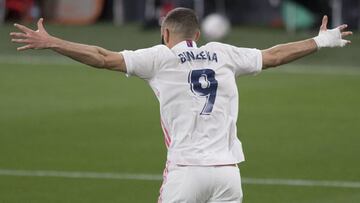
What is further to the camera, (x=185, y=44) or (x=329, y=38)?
(x=329, y=38)

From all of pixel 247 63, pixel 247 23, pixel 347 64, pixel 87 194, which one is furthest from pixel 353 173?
pixel 247 23

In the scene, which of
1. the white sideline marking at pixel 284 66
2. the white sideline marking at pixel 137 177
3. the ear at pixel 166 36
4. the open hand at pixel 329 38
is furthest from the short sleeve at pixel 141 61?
the white sideline marking at pixel 284 66

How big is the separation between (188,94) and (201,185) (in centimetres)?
62

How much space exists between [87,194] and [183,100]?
394 centimetres

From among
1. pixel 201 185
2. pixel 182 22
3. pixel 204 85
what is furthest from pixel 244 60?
pixel 201 185

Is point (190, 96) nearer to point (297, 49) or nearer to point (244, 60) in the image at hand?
point (244, 60)

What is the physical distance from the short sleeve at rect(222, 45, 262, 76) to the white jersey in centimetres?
14

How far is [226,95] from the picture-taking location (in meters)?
7.86

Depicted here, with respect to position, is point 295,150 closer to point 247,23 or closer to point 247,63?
point 247,63

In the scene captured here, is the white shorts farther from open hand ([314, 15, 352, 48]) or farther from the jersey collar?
open hand ([314, 15, 352, 48])

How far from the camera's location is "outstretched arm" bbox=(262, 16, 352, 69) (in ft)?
26.9

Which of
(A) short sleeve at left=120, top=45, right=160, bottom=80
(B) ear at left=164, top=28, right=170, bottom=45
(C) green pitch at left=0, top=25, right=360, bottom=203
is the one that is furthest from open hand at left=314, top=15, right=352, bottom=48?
(C) green pitch at left=0, top=25, right=360, bottom=203

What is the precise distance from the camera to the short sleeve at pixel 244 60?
26.1ft

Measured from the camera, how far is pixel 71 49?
7730mm
